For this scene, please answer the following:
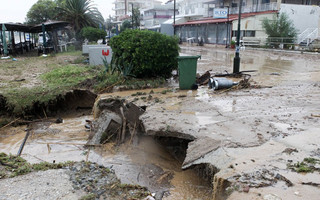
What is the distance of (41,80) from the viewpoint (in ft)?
37.5

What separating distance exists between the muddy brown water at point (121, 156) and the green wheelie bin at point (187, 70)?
3.47m

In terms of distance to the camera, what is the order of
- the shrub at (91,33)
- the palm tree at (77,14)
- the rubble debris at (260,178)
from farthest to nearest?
the palm tree at (77,14), the shrub at (91,33), the rubble debris at (260,178)

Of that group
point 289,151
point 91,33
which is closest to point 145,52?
point 289,151

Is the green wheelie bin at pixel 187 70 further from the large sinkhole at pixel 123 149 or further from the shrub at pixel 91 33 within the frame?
the shrub at pixel 91 33

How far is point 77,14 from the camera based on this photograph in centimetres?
3148

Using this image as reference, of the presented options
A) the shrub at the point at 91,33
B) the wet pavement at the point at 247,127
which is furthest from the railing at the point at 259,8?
the wet pavement at the point at 247,127

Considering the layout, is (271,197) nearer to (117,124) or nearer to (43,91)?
(117,124)

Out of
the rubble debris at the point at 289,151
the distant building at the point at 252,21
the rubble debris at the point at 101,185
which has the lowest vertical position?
the rubble debris at the point at 101,185

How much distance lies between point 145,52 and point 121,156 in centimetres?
482

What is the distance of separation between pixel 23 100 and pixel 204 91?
18.9ft

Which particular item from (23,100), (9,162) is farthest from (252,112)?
(23,100)

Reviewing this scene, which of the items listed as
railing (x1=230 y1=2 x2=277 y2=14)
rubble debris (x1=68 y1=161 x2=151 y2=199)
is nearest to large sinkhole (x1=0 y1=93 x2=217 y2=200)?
rubble debris (x1=68 y1=161 x2=151 y2=199)

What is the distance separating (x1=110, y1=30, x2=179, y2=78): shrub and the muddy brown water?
2.88 meters

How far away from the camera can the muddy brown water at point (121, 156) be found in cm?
455
